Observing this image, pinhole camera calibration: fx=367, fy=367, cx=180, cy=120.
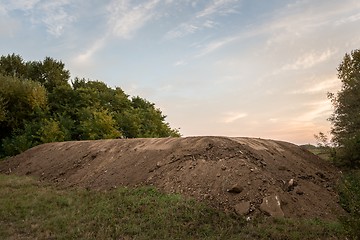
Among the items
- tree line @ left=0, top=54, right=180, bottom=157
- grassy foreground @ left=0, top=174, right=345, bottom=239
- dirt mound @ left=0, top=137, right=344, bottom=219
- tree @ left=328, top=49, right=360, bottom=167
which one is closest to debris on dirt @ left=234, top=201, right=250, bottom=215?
dirt mound @ left=0, top=137, right=344, bottom=219

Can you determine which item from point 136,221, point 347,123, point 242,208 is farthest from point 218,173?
point 347,123

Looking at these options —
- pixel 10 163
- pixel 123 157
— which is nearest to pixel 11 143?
pixel 10 163

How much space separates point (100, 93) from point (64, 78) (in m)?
5.04

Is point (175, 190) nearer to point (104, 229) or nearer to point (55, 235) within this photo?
point (104, 229)

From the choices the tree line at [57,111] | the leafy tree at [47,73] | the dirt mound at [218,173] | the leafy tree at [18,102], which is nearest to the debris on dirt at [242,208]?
the dirt mound at [218,173]

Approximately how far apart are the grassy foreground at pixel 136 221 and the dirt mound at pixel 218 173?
67 cm

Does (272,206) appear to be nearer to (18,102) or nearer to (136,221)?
(136,221)

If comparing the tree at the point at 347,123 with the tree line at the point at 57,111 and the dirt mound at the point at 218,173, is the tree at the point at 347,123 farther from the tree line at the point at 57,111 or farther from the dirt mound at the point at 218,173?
the tree line at the point at 57,111

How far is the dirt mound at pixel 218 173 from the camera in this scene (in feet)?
36.6

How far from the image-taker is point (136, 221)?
10250mm

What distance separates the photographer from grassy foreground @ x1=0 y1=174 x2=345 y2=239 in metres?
9.41

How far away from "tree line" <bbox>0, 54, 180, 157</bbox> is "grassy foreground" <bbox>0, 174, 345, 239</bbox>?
1864 cm

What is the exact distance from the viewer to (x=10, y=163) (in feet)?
83.9

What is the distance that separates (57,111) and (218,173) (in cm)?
2608
